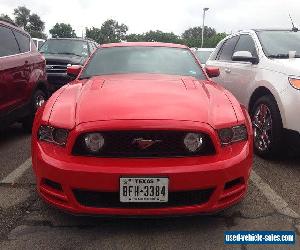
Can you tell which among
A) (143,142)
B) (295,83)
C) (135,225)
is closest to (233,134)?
(143,142)

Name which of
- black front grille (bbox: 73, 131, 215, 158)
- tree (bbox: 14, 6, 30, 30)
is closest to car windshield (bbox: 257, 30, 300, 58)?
black front grille (bbox: 73, 131, 215, 158)

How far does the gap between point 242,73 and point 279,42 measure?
63cm

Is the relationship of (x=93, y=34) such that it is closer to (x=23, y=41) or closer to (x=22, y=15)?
(x=22, y=15)

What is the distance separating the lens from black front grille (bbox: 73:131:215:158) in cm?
294

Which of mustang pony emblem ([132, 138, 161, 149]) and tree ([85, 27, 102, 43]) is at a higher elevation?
mustang pony emblem ([132, 138, 161, 149])

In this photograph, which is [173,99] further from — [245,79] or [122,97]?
[245,79]

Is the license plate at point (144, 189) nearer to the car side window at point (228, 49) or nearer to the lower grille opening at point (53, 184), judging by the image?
the lower grille opening at point (53, 184)

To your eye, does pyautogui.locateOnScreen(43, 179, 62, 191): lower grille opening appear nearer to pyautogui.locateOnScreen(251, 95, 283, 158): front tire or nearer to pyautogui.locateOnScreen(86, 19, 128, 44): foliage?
pyautogui.locateOnScreen(251, 95, 283, 158): front tire

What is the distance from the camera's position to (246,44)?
19.8 feet

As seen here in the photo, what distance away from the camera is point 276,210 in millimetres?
3480

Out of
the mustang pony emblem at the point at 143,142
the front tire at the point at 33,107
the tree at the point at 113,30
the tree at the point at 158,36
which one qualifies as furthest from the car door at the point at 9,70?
the tree at the point at 113,30

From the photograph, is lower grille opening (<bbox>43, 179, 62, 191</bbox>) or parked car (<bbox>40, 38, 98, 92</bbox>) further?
parked car (<bbox>40, 38, 98, 92</bbox>)

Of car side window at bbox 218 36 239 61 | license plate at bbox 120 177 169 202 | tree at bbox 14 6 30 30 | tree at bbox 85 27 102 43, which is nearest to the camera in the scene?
license plate at bbox 120 177 169 202

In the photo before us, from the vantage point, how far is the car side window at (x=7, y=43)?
5594 mm
